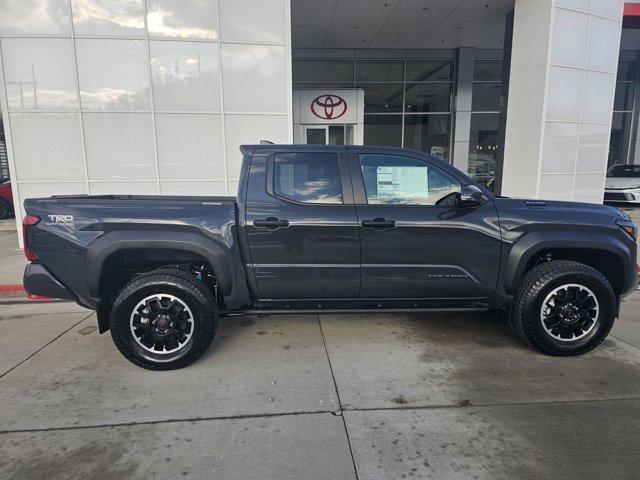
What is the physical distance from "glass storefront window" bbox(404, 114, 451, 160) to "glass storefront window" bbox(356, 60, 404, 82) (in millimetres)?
1687

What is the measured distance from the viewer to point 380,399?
10.2ft

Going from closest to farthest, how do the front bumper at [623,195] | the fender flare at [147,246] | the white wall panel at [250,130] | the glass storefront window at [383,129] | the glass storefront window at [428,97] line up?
the fender flare at [147,246]
the white wall panel at [250,130]
the front bumper at [623,195]
the glass storefront window at [428,97]
the glass storefront window at [383,129]

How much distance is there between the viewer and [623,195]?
1412cm

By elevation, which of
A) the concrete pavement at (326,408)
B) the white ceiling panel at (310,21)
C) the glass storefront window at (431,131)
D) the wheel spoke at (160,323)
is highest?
the white ceiling panel at (310,21)

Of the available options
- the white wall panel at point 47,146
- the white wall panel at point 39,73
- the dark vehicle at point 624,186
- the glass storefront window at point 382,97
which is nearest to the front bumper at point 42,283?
the white wall panel at point 47,146

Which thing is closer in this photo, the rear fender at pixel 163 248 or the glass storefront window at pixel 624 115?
the rear fender at pixel 163 248

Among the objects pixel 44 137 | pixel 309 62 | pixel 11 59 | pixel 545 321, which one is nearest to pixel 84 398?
pixel 545 321

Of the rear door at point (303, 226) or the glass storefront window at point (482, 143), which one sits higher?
the glass storefront window at point (482, 143)

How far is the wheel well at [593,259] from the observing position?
387 cm

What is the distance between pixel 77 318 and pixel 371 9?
10678 mm

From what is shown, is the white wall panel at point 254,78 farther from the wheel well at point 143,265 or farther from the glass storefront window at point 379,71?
the glass storefront window at point 379,71

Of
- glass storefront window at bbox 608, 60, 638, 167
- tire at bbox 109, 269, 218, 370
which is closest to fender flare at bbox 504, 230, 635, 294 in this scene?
tire at bbox 109, 269, 218, 370

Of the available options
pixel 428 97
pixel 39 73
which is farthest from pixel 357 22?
pixel 39 73

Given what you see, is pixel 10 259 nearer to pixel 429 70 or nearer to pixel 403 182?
pixel 403 182
